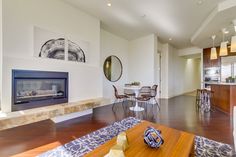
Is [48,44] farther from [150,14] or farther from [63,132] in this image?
[150,14]

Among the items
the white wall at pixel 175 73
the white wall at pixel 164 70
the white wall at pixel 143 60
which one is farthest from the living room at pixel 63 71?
the white wall at pixel 175 73

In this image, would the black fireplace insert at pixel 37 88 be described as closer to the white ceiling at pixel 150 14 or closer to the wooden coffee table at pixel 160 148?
the white ceiling at pixel 150 14

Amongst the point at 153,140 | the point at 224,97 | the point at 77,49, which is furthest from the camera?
the point at 224,97

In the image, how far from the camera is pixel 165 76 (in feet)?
28.0

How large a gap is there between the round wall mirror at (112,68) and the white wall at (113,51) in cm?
18

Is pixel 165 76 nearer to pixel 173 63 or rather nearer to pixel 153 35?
pixel 173 63

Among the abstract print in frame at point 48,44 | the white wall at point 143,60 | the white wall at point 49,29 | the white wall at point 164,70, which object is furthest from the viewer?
the white wall at point 164,70

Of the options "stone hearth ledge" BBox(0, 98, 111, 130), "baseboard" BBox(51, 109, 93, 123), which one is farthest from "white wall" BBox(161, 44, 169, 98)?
"stone hearth ledge" BBox(0, 98, 111, 130)

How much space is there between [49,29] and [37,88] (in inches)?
59.3

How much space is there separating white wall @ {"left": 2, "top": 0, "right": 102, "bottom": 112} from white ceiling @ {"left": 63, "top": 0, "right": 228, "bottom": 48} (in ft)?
1.52

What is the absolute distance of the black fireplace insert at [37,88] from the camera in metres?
3.21

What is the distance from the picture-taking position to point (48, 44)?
150 inches

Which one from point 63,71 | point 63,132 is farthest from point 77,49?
point 63,132

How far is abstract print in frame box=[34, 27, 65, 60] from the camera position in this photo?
359 cm
